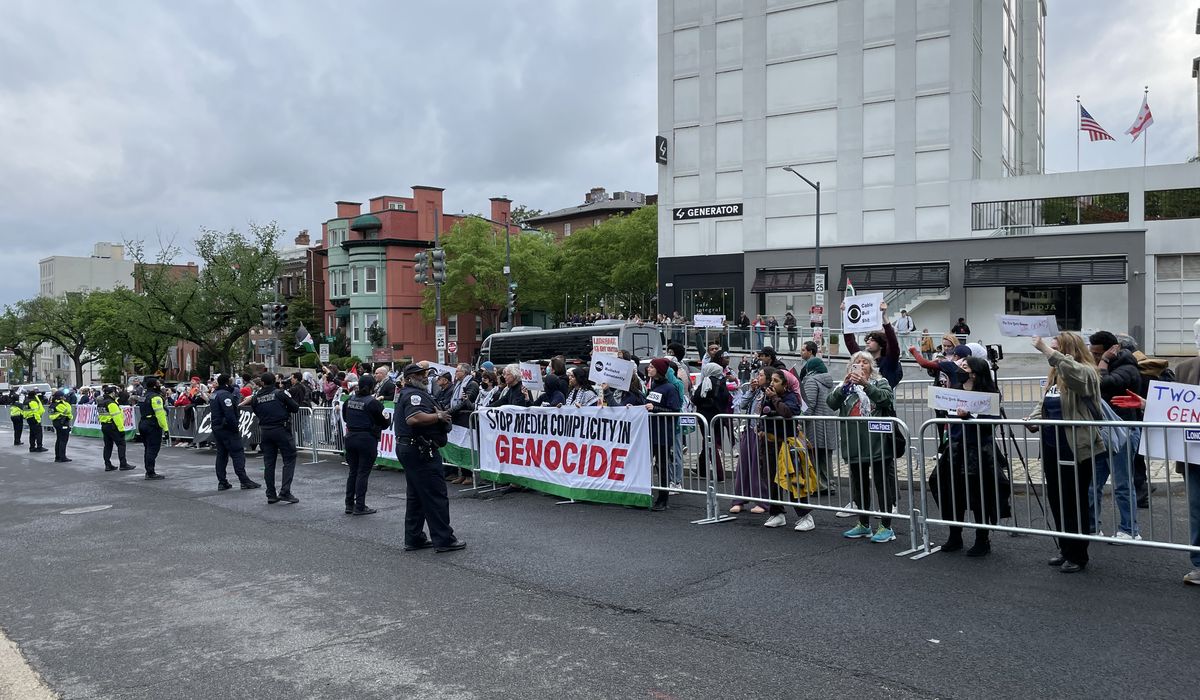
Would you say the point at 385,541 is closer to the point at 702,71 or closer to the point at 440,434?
the point at 440,434

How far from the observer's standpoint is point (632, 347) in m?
25.9

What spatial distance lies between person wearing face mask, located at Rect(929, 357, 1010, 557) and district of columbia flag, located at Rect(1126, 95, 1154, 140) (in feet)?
119

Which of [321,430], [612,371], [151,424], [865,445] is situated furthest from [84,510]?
[865,445]

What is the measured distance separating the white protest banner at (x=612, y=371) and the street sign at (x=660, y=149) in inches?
1536

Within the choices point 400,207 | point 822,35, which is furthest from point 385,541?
point 400,207

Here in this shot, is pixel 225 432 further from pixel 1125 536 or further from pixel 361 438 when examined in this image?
pixel 1125 536

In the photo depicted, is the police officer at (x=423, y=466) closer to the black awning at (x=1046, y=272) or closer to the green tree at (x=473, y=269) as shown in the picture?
the black awning at (x=1046, y=272)

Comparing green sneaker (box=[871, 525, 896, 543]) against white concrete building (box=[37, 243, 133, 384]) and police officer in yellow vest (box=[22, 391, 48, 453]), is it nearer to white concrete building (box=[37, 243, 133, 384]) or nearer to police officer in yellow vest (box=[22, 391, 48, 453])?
police officer in yellow vest (box=[22, 391, 48, 453])

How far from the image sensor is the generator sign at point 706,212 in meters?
46.9

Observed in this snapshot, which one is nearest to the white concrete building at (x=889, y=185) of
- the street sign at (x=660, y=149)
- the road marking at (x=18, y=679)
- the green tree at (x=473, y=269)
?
the street sign at (x=660, y=149)

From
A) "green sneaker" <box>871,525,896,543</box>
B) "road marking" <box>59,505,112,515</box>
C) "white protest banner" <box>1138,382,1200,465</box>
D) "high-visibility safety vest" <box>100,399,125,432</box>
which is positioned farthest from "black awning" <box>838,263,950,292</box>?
"white protest banner" <box>1138,382,1200,465</box>

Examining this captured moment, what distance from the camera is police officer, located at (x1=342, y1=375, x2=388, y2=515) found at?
1090 centimetres

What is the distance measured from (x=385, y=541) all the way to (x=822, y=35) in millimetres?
42558

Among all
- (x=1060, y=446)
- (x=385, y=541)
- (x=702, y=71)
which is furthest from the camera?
(x=702, y=71)
